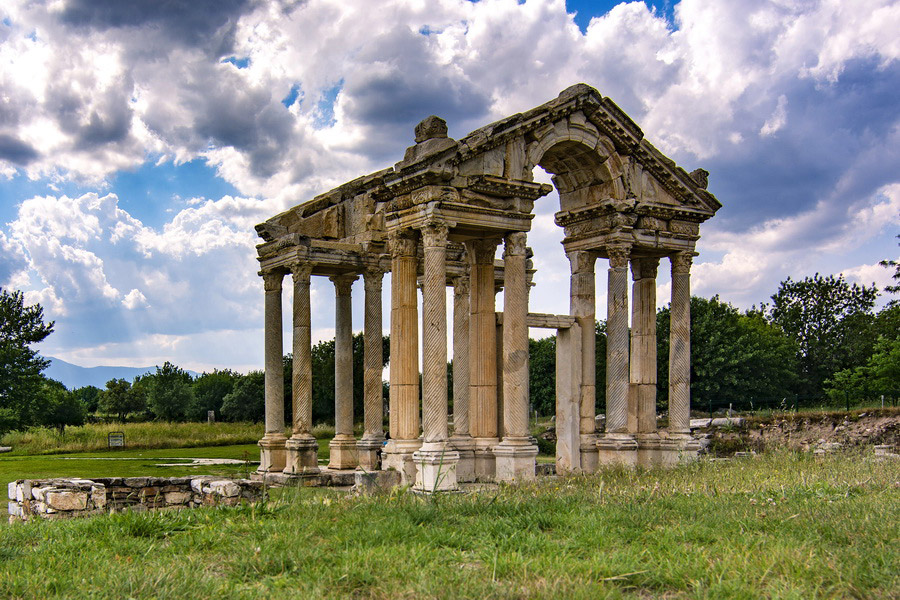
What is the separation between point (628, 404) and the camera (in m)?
20.4

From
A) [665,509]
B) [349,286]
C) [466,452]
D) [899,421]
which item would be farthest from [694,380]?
[665,509]

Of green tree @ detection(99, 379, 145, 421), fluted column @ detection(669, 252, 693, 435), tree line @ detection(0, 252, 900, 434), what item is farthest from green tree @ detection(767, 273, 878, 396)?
green tree @ detection(99, 379, 145, 421)

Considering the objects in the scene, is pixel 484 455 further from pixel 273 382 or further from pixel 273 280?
pixel 273 280

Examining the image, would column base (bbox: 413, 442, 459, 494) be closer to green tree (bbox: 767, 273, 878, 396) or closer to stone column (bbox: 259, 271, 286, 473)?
stone column (bbox: 259, 271, 286, 473)

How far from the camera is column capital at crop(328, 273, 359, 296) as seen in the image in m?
25.4

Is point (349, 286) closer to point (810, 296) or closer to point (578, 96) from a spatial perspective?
point (578, 96)

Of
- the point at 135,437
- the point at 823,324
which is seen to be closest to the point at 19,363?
the point at 135,437

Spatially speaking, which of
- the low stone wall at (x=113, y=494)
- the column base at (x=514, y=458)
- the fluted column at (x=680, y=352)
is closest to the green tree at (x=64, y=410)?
the low stone wall at (x=113, y=494)

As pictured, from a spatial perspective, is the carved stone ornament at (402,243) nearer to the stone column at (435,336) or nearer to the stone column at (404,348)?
the stone column at (404,348)

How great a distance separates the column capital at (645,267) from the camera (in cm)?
2109

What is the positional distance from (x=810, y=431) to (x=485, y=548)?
25860 millimetres

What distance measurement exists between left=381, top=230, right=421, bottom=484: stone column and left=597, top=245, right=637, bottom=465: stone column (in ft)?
16.1

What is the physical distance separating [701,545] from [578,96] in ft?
39.6

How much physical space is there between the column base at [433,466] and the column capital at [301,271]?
30.2 ft
